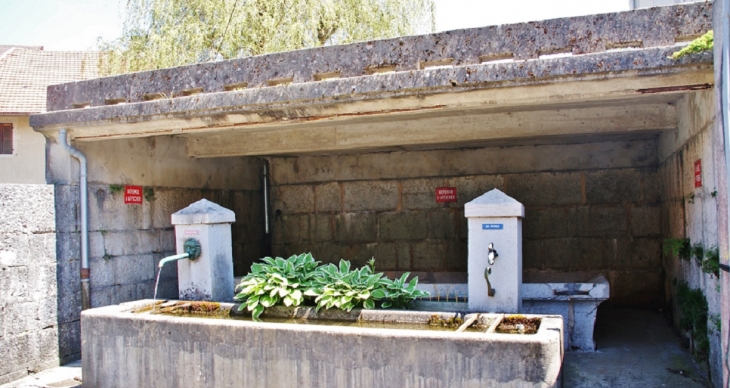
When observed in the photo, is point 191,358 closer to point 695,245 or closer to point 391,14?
point 695,245

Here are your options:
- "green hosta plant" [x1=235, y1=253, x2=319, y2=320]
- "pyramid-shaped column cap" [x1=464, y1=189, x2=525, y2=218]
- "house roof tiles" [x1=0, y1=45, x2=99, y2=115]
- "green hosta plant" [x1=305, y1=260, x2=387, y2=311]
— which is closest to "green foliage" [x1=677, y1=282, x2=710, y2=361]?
"pyramid-shaped column cap" [x1=464, y1=189, x2=525, y2=218]

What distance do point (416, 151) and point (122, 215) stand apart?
4428 mm

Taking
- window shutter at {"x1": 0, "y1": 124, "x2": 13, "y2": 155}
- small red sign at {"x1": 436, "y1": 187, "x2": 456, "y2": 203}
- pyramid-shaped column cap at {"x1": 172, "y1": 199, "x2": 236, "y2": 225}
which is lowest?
pyramid-shaped column cap at {"x1": 172, "y1": 199, "x2": 236, "y2": 225}

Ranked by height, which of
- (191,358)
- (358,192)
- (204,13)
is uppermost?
(204,13)

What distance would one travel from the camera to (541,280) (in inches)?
324

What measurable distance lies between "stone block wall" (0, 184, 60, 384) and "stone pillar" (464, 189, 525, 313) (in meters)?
4.74

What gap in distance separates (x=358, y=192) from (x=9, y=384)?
543 cm

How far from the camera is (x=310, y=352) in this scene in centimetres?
501

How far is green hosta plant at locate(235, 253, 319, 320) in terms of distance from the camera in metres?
5.89

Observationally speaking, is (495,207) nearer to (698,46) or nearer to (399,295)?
(399,295)

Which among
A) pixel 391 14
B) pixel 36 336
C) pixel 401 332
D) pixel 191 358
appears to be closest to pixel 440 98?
pixel 401 332

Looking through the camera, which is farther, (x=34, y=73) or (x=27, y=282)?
(x=34, y=73)

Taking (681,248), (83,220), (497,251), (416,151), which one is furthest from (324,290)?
(416,151)

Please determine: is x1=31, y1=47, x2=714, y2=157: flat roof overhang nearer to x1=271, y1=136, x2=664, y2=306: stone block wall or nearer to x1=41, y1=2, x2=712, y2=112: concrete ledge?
x1=41, y1=2, x2=712, y2=112: concrete ledge
